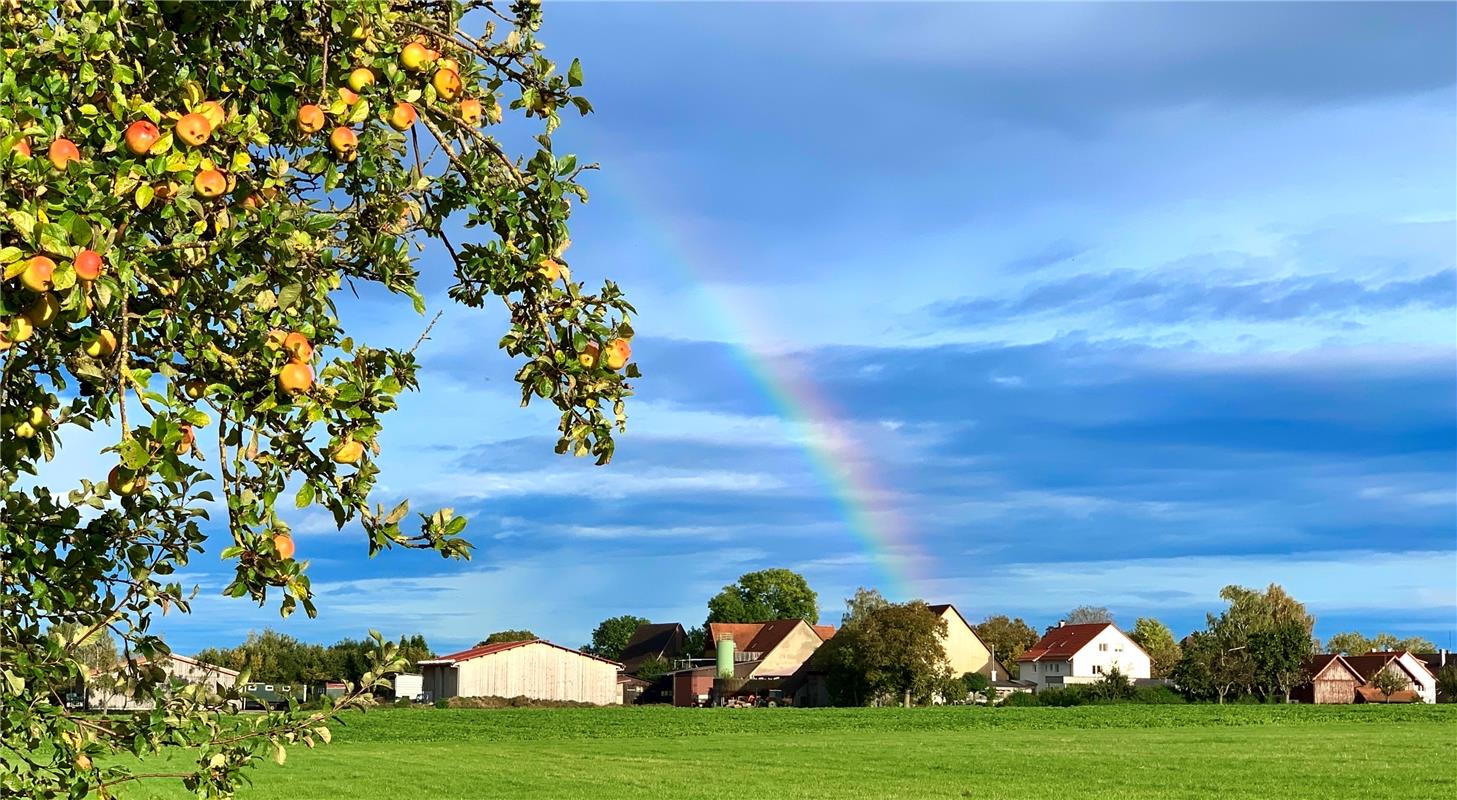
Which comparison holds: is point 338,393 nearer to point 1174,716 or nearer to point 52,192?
point 52,192

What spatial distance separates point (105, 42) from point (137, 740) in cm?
257

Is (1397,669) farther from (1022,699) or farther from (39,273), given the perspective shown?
(39,273)

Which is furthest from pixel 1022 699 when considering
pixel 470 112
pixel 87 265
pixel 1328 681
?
pixel 87 265

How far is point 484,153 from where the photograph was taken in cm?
479

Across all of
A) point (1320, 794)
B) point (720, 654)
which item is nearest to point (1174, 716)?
point (1320, 794)

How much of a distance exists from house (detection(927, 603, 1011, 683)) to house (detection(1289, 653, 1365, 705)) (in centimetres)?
2430

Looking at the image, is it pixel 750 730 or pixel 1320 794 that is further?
pixel 750 730

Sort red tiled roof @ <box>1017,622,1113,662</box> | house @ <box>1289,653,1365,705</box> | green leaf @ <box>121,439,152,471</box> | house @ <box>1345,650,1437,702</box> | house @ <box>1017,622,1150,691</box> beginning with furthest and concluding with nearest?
1. red tiled roof @ <box>1017,622,1113,662</box>
2. house @ <box>1017,622,1150,691</box>
3. house @ <box>1345,650,1437,702</box>
4. house @ <box>1289,653,1365,705</box>
5. green leaf @ <box>121,439,152,471</box>

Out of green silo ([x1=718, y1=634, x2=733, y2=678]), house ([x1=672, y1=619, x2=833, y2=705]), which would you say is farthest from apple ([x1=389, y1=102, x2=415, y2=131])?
green silo ([x1=718, y1=634, x2=733, y2=678])

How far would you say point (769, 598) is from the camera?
511ft

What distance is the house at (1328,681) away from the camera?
336 ft

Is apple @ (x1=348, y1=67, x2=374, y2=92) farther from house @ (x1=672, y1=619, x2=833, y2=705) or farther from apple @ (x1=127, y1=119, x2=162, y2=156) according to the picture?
house @ (x1=672, y1=619, x2=833, y2=705)

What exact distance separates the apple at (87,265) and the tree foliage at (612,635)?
16982 centimetres

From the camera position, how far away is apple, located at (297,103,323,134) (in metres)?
4.28
